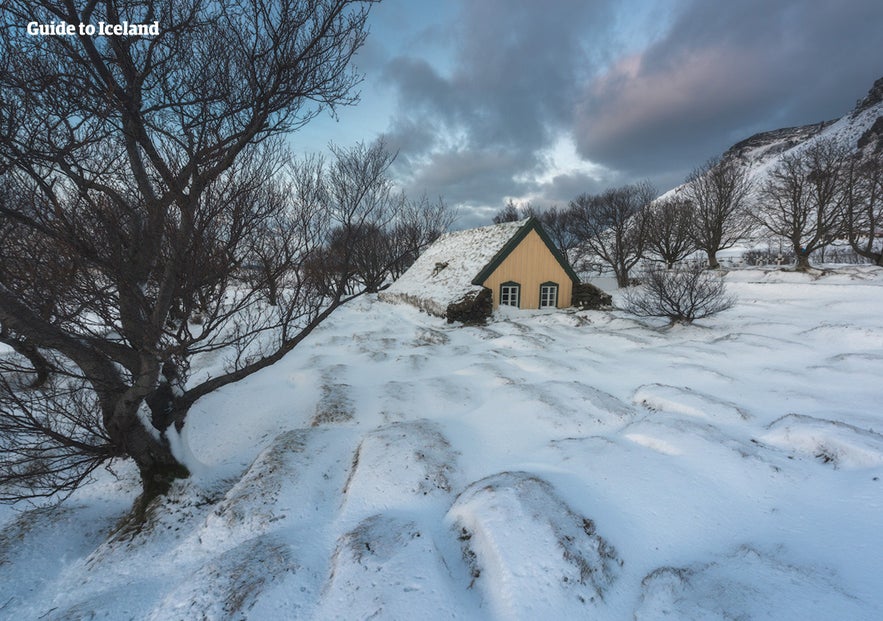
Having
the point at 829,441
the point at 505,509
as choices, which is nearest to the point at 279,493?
the point at 505,509

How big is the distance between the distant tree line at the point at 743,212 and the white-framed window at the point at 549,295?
10.5 meters

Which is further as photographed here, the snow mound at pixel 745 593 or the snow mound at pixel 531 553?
the snow mound at pixel 531 553

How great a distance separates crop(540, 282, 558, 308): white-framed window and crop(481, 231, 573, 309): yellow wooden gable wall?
229mm

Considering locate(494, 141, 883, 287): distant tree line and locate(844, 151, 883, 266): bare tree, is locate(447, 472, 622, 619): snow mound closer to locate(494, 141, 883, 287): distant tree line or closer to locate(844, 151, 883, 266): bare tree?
locate(494, 141, 883, 287): distant tree line

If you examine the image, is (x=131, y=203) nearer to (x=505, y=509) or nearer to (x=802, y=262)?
(x=505, y=509)

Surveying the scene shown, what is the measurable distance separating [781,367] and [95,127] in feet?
44.1

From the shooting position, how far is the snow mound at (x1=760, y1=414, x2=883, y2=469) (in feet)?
13.6

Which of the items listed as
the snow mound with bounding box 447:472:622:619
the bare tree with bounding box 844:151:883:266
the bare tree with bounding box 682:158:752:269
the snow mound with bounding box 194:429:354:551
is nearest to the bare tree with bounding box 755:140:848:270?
the bare tree with bounding box 844:151:883:266

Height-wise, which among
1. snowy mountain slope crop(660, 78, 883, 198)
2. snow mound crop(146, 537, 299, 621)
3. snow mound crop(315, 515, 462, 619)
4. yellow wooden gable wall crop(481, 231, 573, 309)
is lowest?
snow mound crop(146, 537, 299, 621)

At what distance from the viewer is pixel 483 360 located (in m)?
9.41

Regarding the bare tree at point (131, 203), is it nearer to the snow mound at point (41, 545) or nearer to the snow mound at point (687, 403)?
the snow mound at point (41, 545)

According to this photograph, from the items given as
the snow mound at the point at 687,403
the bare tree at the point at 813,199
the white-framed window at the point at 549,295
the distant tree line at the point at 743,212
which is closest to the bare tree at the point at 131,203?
the snow mound at the point at 687,403

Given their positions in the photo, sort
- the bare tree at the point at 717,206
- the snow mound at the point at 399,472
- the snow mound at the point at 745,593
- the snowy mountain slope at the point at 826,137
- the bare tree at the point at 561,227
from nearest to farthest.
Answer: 1. the snow mound at the point at 745,593
2. the snow mound at the point at 399,472
3. the bare tree at the point at 717,206
4. the bare tree at the point at 561,227
5. the snowy mountain slope at the point at 826,137

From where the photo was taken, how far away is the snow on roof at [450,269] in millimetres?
15930
